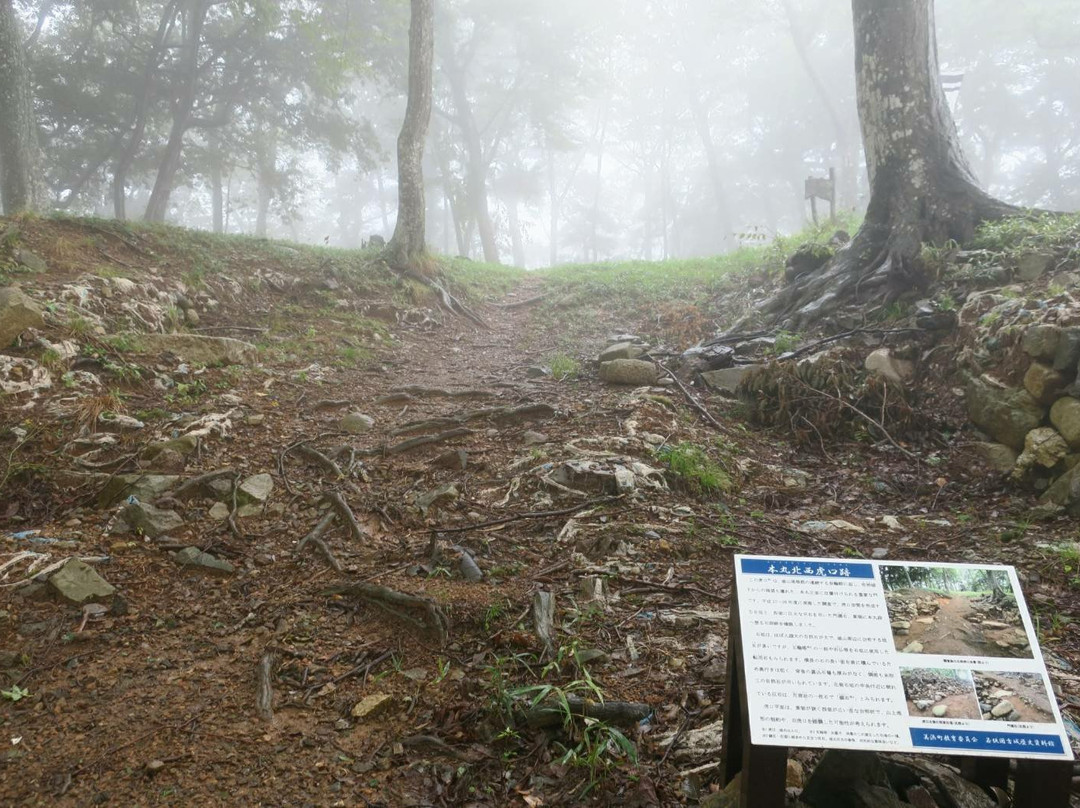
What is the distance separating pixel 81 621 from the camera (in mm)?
2961

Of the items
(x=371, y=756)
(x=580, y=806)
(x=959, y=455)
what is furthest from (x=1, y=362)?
(x=959, y=455)

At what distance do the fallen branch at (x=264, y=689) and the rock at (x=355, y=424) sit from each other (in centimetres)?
308

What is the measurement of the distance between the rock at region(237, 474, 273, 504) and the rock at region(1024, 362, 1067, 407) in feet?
18.2

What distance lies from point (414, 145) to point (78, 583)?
1000 centimetres

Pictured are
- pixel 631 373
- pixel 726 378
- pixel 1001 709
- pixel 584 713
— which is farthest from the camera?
pixel 631 373

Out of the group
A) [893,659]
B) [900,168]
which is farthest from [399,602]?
[900,168]

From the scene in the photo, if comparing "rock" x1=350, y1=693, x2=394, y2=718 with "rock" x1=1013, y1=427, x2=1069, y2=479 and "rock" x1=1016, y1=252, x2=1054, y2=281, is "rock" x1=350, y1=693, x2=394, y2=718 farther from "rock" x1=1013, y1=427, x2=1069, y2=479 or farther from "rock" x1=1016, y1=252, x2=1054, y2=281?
"rock" x1=1016, y1=252, x2=1054, y2=281

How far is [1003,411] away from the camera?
15.4ft

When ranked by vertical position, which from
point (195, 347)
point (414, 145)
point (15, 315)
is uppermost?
point (414, 145)

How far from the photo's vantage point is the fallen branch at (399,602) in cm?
300

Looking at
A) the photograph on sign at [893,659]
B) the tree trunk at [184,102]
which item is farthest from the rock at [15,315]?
the tree trunk at [184,102]

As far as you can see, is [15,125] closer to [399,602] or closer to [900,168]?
[399,602]

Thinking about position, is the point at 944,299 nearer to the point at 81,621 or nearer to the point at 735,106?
the point at 81,621

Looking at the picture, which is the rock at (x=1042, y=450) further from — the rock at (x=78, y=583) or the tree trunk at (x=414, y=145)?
the tree trunk at (x=414, y=145)
